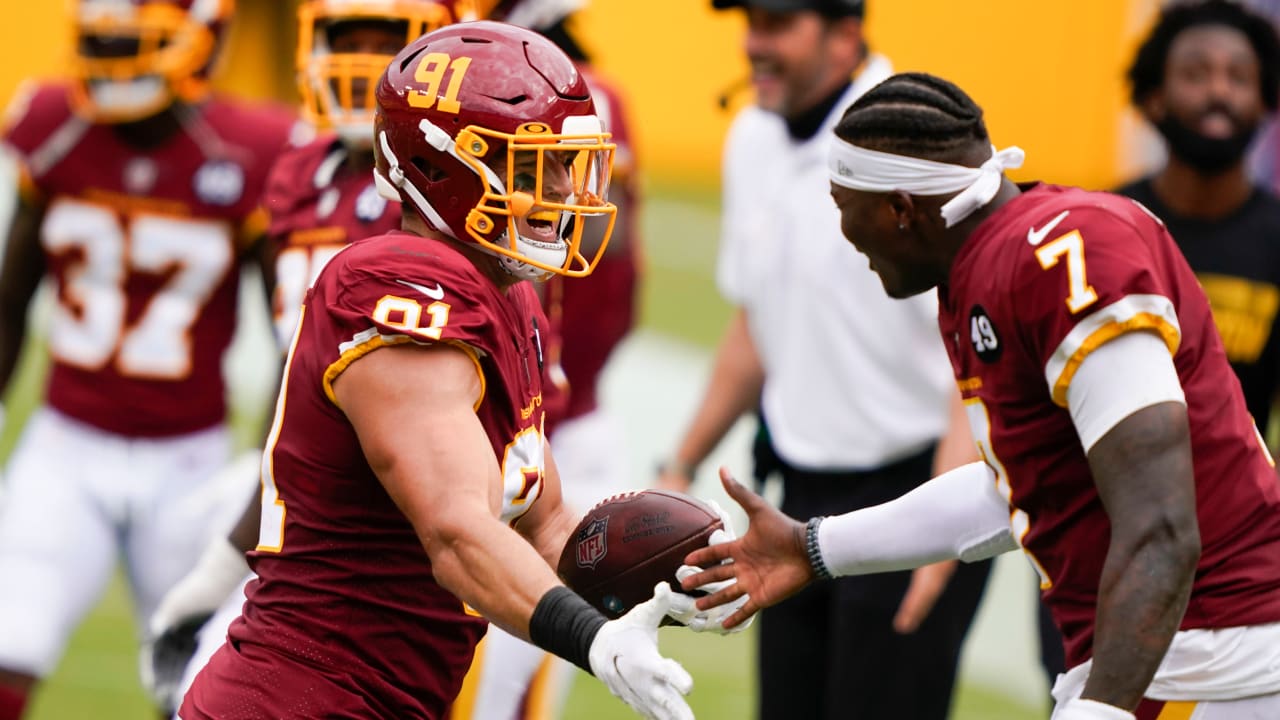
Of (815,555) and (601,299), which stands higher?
(815,555)

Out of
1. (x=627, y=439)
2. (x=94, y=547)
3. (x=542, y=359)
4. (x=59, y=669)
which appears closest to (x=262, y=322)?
(x=627, y=439)

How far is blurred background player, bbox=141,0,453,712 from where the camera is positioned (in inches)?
156

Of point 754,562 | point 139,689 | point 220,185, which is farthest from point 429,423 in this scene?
point 139,689

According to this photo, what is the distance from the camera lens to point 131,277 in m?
5.20

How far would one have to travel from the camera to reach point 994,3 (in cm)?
1582

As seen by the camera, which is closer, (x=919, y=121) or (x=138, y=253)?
(x=919, y=121)

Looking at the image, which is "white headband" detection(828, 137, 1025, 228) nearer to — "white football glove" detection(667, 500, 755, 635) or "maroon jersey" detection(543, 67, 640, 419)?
"white football glove" detection(667, 500, 755, 635)

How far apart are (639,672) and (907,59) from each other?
14.3 metres

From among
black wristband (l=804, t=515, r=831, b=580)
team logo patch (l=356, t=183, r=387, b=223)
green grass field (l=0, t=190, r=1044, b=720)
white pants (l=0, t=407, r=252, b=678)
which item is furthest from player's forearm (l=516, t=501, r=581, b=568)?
green grass field (l=0, t=190, r=1044, b=720)

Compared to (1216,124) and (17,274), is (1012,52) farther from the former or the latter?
(17,274)

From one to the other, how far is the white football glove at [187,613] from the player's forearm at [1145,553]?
1931mm

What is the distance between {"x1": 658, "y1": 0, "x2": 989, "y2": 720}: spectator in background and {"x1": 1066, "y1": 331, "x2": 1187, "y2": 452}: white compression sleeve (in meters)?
1.59

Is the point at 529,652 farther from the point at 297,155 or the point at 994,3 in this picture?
the point at 994,3

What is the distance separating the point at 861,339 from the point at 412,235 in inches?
75.2
